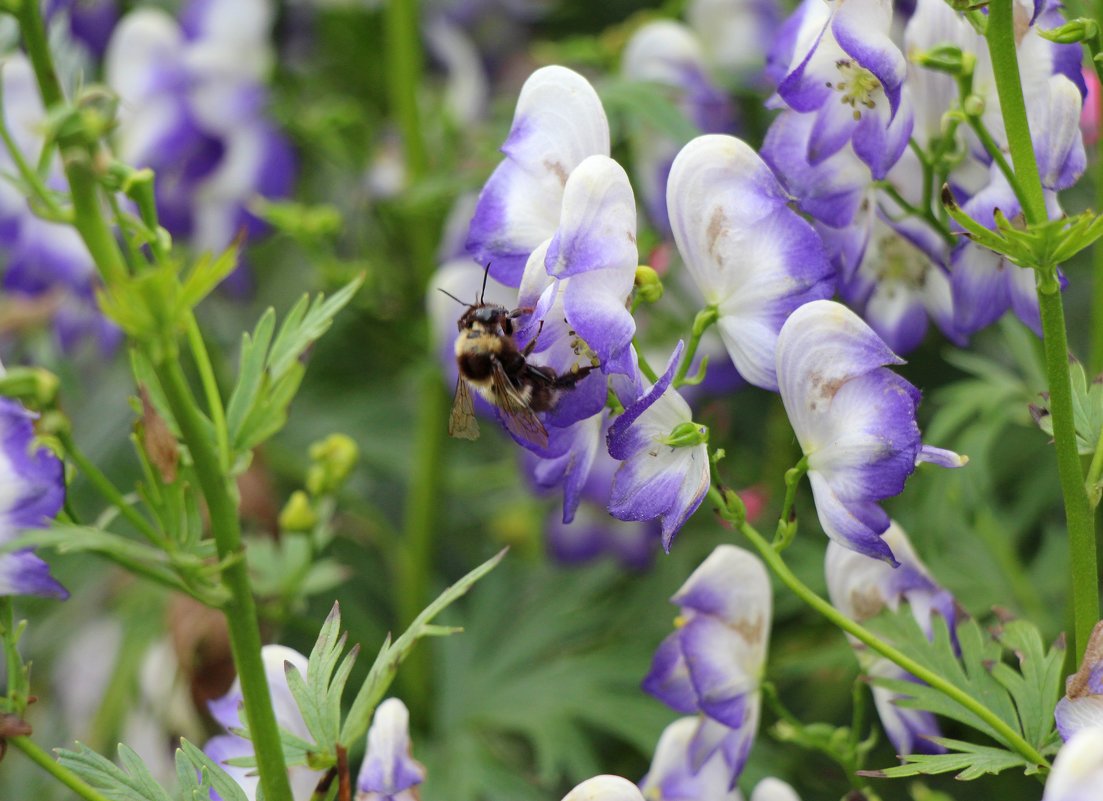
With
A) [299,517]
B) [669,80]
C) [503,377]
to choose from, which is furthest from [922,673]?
[669,80]

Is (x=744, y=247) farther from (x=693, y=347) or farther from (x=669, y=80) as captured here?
(x=669, y=80)

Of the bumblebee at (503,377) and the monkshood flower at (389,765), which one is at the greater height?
the bumblebee at (503,377)

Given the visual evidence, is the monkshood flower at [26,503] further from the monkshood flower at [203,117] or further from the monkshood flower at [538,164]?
the monkshood flower at [203,117]

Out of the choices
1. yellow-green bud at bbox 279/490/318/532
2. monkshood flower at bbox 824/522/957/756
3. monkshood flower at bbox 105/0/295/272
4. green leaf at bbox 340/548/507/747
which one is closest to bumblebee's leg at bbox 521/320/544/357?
green leaf at bbox 340/548/507/747

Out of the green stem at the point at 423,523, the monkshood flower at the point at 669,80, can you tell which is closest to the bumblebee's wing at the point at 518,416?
the monkshood flower at the point at 669,80

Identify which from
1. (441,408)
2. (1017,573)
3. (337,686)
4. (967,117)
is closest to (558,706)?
(441,408)

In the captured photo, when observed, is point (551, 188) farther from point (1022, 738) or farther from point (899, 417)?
point (1022, 738)
